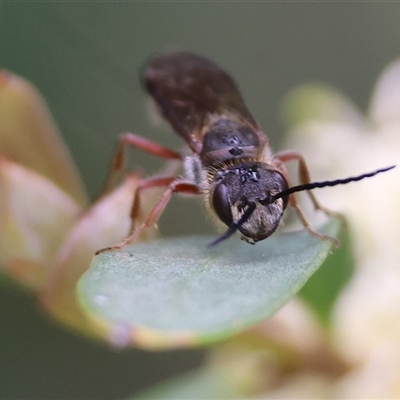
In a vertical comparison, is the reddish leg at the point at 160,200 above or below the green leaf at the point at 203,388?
above

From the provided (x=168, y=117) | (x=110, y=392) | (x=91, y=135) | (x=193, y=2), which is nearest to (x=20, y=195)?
(x=168, y=117)

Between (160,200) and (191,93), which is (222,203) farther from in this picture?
(191,93)

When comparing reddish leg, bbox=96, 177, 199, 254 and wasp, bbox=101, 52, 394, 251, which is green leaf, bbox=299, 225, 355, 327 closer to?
wasp, bbox=101, 52, 394, 251

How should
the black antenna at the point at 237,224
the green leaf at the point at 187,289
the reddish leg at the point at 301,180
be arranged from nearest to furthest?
the green leaf at the point at 187,289 → the black antenna at the point at 237,224 → the reddish leg at the point at 301,180

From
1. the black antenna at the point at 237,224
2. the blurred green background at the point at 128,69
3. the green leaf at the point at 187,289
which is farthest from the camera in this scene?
the blurred green background at the point at 128,69

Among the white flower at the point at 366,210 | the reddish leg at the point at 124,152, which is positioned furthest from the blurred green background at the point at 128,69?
the white flower at the point at 366,210

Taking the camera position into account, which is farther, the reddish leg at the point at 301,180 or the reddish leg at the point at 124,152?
the reddish leg at the point at 124,152

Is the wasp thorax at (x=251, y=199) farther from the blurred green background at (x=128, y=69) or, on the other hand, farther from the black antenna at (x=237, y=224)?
the blurred green background at (x=128, y=69)

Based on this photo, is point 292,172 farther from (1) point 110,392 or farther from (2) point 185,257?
(1) point 110,392
